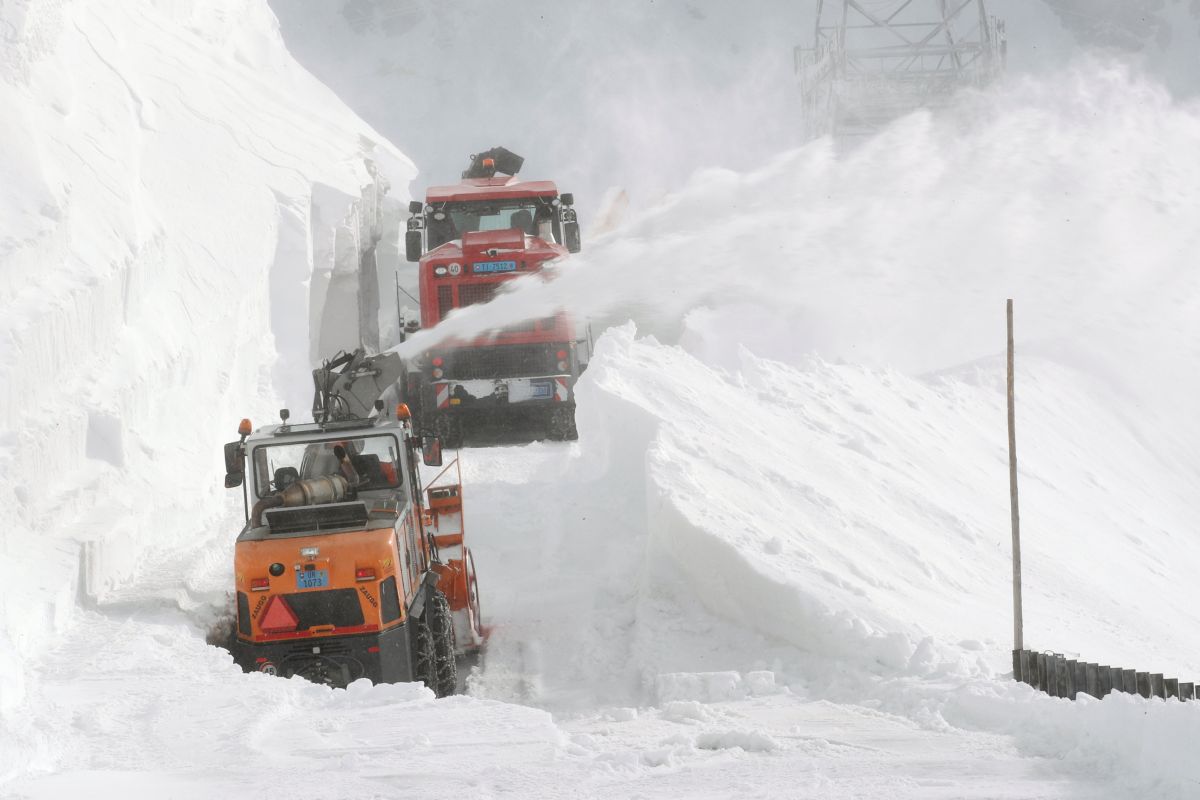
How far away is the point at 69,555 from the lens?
31.1 ft

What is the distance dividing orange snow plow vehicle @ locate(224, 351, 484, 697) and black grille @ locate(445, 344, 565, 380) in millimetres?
6945

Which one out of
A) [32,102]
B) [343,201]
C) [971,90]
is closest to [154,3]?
[343,201]

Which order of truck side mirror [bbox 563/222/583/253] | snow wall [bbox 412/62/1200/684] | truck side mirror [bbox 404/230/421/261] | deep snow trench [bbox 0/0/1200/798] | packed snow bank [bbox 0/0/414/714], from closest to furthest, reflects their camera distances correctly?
1. deep snow trench [bbox 0/0/1200/798]
2. packed snow bank [bbox 0/0/414/714]
3. snow wall [bbox 412/62/1200/684]
4. truck side mirror [bbox 404/230/421/261]
5. truck side mirror [bbox 563/222/583/253]

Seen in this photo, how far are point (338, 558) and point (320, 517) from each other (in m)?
0.34

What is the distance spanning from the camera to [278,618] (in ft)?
27.3

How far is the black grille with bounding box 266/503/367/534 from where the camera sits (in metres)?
8.42

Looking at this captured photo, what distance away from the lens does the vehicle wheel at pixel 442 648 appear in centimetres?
902

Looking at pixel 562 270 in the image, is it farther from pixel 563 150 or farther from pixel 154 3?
pixel 563 150

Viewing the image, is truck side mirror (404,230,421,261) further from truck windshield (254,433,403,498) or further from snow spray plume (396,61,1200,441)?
truck windshield (254,433,403,498)

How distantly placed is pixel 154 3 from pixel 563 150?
70.3 ft

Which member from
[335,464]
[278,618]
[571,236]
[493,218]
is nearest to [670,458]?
[335,464]

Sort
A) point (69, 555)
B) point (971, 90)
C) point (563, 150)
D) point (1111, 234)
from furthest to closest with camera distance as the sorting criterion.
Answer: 1. point (563, 150)
2. point (971, 90)
3. point (1111, 234)
4. point (69, 555)

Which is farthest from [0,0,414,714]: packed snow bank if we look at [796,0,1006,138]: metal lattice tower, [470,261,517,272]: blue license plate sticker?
[796,0,1006,138]: metal lattice tower

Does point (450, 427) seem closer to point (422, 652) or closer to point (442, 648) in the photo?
point (442, 648)
